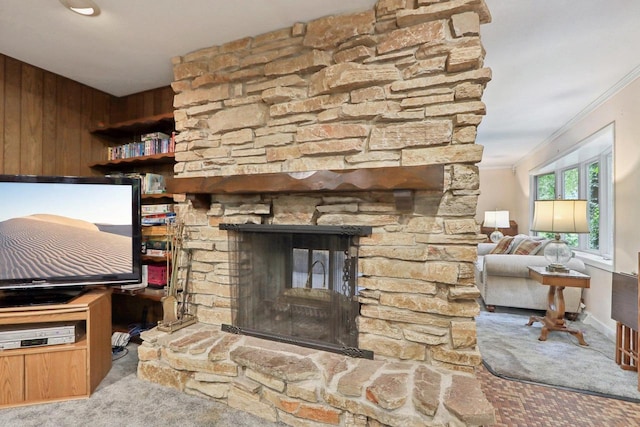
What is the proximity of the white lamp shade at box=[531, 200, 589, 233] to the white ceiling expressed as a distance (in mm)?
1083

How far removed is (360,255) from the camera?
1740mm

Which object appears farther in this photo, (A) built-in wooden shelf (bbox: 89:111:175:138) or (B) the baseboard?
(B) the baseboard

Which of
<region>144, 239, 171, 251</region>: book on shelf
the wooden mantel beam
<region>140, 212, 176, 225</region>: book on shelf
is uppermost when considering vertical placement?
the wooden mantel beam

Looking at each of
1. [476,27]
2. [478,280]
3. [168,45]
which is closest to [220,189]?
[168,45]

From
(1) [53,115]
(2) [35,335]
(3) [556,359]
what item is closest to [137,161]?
(1) [53,115]

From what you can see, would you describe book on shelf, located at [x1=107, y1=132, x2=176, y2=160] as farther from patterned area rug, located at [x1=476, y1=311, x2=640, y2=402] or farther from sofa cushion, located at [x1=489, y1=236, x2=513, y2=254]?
sofa cushion, located at [x1=489, y1=236, x2=513, y2=254]

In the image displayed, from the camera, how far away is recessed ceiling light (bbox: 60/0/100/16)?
5.59 ft

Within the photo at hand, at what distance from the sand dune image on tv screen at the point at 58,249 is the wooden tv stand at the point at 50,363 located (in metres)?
0.24

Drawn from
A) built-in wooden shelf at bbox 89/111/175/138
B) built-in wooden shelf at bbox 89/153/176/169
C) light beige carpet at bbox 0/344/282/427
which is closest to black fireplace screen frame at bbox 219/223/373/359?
light beige carpet at bbox 0/344/282/427

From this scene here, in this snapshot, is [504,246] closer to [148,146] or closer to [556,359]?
[556,359]

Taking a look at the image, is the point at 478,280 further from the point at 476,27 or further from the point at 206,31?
the point at 206,31

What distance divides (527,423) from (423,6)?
7.24ft

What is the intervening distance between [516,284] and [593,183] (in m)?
1.89

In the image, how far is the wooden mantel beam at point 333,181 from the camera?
1.47 meters
